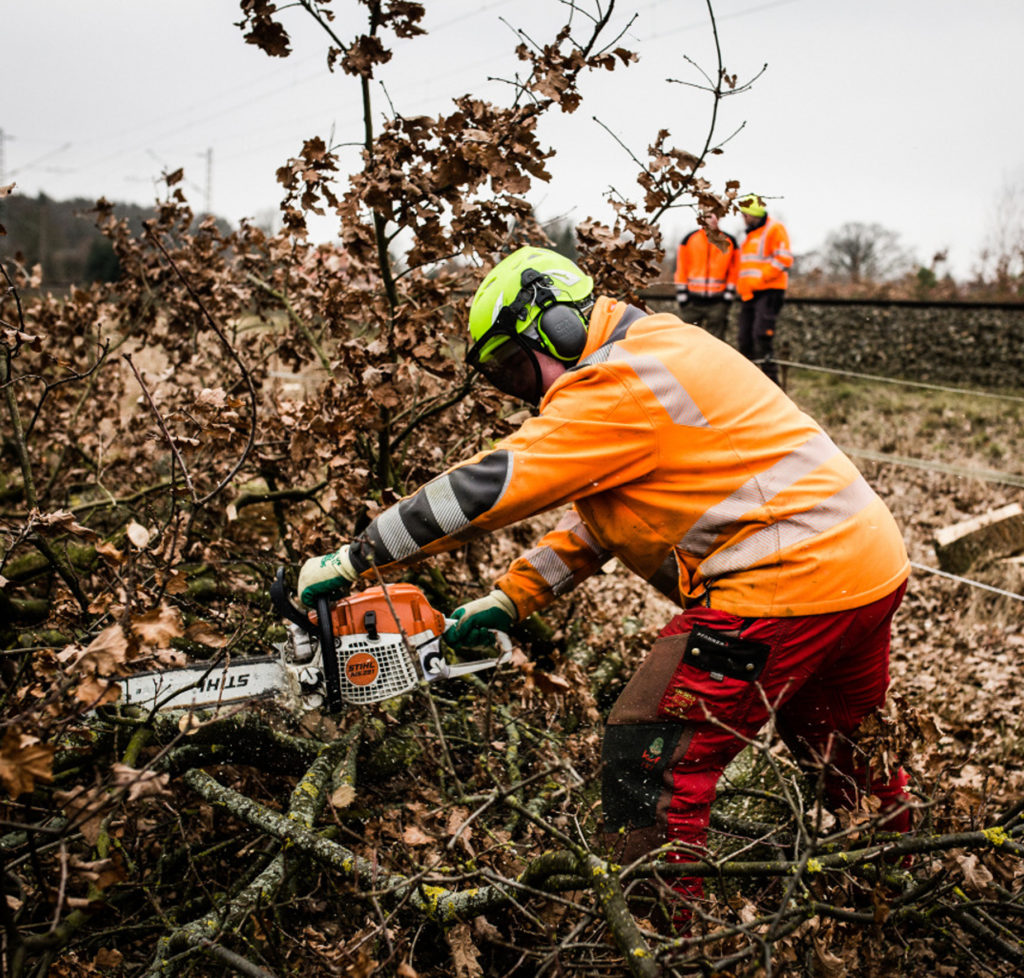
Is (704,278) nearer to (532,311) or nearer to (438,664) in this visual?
(532,311)

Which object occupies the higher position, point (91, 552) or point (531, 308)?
point (531, 308)

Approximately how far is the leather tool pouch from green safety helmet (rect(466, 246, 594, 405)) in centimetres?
91

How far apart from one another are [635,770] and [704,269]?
7.82 meters

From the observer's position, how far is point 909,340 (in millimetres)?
11656

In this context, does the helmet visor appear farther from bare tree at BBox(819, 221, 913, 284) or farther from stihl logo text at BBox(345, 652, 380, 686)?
bare tree at BBox(819, 221, 913, 284)

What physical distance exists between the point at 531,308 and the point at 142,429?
3.62 m

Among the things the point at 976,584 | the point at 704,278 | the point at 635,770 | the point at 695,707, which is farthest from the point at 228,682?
the point at 704,278

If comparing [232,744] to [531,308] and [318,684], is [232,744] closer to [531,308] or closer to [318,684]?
[318,684]

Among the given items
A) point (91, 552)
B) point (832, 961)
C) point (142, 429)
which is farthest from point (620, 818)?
point (142, 429)

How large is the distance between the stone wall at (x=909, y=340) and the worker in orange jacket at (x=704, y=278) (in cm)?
153

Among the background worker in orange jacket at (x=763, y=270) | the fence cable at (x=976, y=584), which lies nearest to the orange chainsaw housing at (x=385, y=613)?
the fence cable at (x=976, y=584)

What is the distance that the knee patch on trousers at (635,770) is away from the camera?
7.33ft

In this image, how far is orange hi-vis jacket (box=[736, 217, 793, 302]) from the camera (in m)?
8.60

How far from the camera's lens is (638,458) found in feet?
7.21
